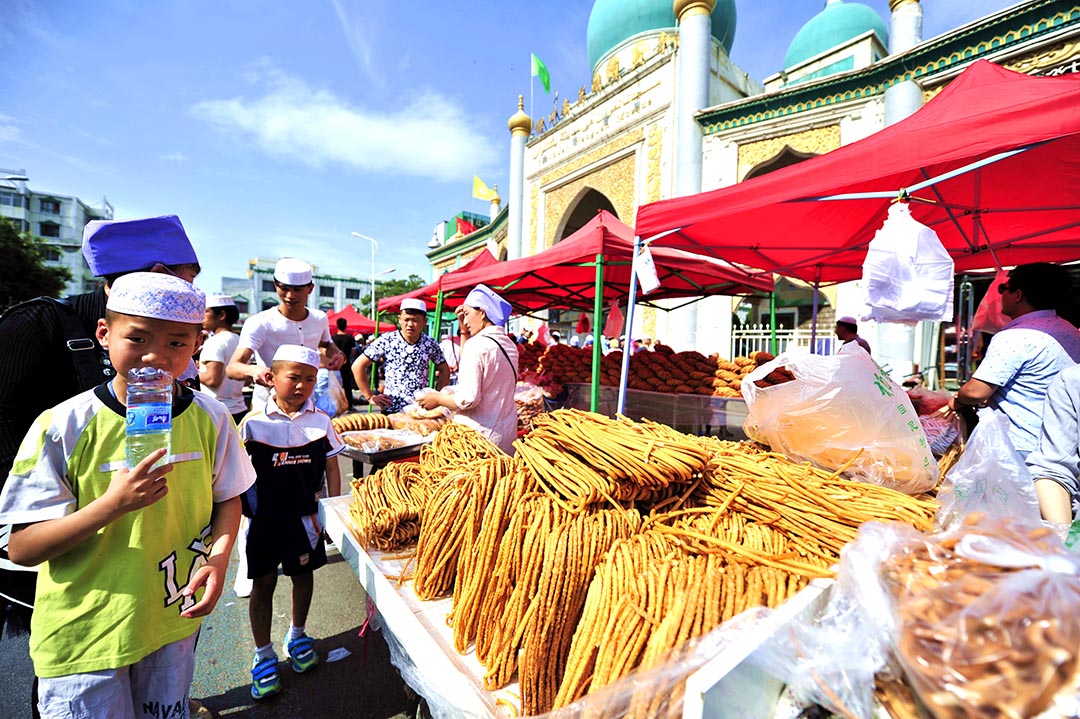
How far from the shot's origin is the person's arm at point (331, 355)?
346cm

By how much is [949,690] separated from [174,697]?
1.77m

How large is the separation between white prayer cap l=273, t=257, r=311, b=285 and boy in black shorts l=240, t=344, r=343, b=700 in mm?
813

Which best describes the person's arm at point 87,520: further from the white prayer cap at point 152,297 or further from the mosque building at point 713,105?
the mosque building at point 713,105

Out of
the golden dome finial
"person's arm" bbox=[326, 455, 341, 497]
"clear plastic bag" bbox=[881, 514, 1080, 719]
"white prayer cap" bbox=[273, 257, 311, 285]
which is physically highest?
the golden dome finial

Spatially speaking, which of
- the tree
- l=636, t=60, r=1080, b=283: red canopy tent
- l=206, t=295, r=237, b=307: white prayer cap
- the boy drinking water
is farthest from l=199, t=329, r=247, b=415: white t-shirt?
the tree

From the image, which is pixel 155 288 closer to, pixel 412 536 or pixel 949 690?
pixel 412 536

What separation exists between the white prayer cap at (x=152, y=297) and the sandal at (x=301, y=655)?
1.89 metres

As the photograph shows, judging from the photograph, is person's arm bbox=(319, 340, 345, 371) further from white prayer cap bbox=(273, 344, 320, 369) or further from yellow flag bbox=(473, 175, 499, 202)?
yellow flag bbox=(473, 175, 499, 202)

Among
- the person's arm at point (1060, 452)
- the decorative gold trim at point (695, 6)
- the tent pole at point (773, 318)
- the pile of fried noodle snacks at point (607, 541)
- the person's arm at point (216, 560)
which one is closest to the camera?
the pile of fried noodle snacks at point (607, 541)

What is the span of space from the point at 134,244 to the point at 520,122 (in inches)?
723

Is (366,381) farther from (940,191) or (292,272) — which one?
(940,191)

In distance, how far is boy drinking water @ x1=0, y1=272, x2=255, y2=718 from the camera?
1035 mm

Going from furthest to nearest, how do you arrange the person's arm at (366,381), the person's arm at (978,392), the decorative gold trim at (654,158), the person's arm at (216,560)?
the decorative gold trim at (654,158), the person's arm at (366,381), the person's arm at (978,392), the person's arm at (216,560)

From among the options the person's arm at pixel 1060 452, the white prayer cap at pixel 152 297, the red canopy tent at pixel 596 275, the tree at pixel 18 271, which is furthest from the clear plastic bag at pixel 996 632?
the tree at pixel 18 271
